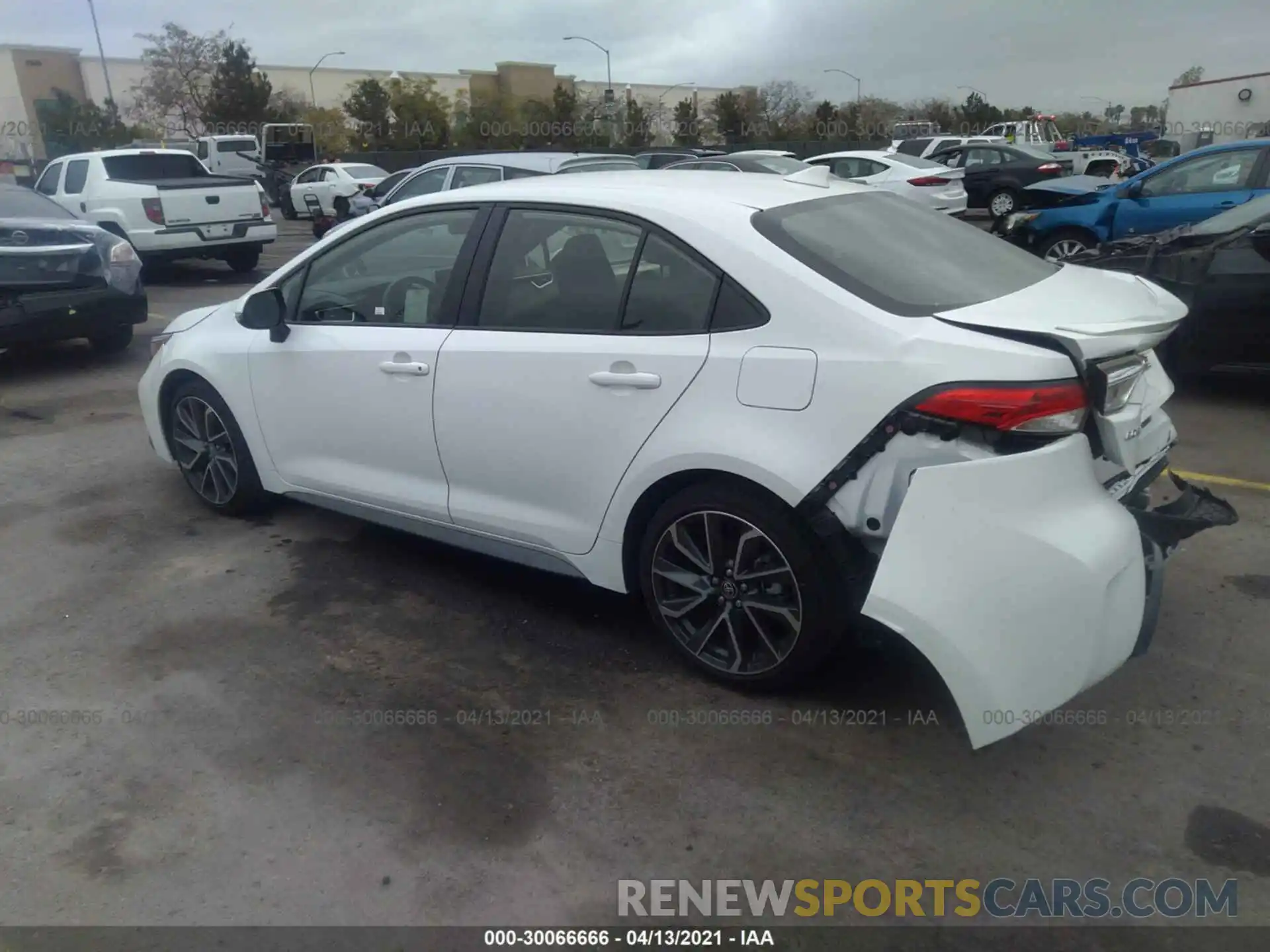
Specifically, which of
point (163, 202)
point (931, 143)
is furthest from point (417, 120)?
point (163, 202)

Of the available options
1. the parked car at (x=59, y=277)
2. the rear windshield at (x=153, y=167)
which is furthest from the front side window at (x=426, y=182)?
the parked car at (x=59, y=277)

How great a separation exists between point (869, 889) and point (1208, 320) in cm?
511

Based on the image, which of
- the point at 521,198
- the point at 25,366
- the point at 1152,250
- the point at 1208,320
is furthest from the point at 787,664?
the point at 25,366

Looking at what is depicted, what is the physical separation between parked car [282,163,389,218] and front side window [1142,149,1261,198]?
55.0 feet

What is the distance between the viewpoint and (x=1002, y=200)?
2042cm

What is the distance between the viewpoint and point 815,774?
3.08 m

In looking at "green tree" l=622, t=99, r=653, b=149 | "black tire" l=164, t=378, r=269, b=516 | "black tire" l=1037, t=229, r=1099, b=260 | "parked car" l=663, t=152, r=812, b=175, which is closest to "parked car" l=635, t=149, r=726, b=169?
"parked car" l=663, t=152, r=812, b=175

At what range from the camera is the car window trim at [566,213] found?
3.32 metres

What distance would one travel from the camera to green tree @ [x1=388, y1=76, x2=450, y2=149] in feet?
145

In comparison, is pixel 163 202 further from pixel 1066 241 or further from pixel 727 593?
pixel 727 593

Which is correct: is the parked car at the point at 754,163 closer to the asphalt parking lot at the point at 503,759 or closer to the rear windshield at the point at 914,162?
the rear windshield at the point at 914,162

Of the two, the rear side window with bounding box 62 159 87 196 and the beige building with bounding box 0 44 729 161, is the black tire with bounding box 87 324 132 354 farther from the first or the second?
the beige building with bounding box 0 44 729 161

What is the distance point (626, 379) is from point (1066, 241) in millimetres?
8240

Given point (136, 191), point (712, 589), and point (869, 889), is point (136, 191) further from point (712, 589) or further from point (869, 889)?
point (869, 889)
